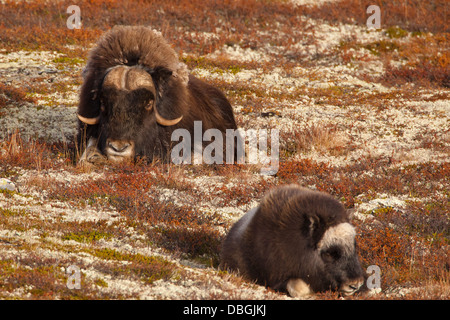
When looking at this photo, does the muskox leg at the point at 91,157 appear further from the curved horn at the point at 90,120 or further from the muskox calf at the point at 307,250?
the muskox calf at the point at 307,250

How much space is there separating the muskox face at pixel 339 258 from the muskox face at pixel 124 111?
417 cm

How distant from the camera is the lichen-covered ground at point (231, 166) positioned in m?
5.00

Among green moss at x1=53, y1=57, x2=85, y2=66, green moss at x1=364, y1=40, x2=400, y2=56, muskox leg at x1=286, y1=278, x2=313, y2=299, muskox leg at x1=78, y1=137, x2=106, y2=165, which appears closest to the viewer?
muskox leg at x1=286, y1=278, x2=313, y2=299

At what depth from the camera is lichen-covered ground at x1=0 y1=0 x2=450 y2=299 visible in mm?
5004

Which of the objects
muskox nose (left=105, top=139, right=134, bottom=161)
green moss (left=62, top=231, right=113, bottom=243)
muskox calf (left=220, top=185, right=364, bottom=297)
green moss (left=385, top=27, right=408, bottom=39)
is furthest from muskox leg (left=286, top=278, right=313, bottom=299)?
green moss (left=385, top=27, right=408, bottom=39)

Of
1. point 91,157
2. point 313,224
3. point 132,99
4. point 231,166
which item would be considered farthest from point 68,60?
point 313,224

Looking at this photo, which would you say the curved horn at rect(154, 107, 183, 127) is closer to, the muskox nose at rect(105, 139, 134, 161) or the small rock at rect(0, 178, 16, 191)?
the muskox nose at rect(105, 139, 134, 161)

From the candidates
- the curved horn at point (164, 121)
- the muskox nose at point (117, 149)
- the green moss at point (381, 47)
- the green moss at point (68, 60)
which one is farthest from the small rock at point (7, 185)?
the green moss at point (381, 47)

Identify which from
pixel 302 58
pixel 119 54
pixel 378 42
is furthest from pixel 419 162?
pixel 378 42

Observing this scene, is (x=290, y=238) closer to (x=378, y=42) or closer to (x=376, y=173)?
(x=376, y=173)

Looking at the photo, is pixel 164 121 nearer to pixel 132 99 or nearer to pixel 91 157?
pixel 132 99

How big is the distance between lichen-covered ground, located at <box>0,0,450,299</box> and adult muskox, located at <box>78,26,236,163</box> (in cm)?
36

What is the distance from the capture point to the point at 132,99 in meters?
8.29

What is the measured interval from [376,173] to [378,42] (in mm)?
9039
